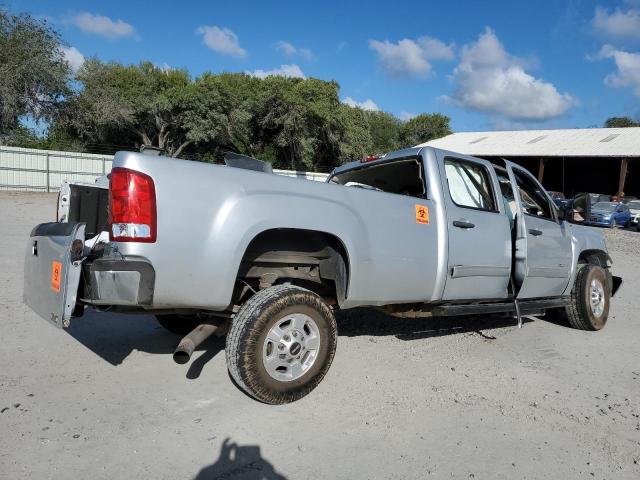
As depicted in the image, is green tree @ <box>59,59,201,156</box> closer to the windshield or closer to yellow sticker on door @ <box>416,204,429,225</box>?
the windshield

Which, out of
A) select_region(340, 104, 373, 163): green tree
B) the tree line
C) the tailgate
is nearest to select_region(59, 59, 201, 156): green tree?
the tree line

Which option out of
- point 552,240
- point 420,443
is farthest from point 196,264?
point 552,240

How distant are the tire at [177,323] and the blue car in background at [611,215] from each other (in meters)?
25.6

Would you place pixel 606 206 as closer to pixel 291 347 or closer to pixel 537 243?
pixel 537 243

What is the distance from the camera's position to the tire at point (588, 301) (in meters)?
5.98

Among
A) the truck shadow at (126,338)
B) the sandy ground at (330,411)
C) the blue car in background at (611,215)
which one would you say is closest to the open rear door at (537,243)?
the sandy ground at (330,411)

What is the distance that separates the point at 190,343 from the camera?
3.39 meters

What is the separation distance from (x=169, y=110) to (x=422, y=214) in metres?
34.6

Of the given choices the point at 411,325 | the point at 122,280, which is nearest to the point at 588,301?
the point at 411,325

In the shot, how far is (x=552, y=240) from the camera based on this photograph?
18.1 feet

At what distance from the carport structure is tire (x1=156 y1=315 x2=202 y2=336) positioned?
109ft

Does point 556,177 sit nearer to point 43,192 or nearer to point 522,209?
point 43,192

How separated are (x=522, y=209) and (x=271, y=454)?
→ 3.53 meters

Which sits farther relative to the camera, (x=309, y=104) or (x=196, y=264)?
(x=309, y=104)
